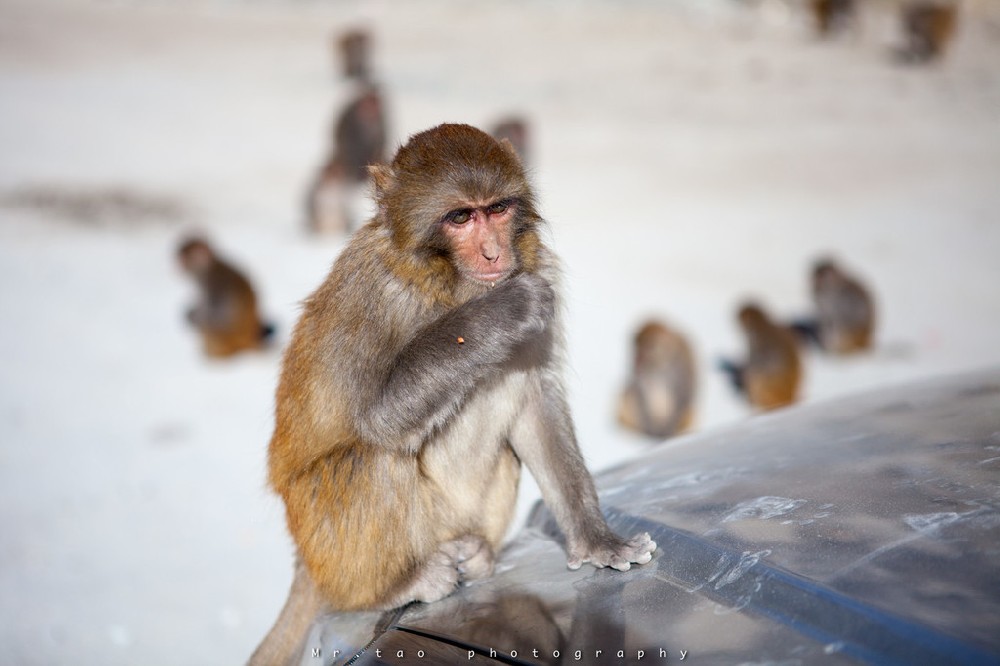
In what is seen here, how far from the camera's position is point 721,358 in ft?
29.3

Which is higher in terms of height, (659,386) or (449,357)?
(449,357)

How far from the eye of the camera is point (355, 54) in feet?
50.7

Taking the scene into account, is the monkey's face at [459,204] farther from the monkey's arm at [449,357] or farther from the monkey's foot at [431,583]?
the monkey's foot at [431,583]

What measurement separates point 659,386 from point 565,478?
4.54m

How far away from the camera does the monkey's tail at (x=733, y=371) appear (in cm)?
851

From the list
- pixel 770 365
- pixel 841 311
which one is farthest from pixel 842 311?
pixel 770 365

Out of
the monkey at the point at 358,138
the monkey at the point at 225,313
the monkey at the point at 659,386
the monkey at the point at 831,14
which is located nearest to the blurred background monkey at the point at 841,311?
the monkey at the point at 659,386

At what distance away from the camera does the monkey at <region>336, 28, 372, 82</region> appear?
15367mm

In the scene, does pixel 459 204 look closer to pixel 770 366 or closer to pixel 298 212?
pixel 770 366

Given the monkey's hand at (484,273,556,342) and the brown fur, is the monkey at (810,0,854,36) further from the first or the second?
the monkey's hand at (484,273,556,342)

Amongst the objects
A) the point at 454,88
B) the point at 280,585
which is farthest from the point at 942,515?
the point at 454,88

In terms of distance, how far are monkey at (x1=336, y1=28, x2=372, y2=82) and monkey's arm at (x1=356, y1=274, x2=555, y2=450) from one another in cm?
1345

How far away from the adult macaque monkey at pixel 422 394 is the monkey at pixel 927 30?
16551 mm

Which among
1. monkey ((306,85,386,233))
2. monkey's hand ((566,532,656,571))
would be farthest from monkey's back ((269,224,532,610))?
monkey ((306,85,386,233))
